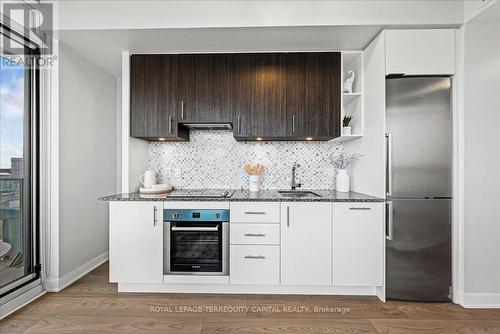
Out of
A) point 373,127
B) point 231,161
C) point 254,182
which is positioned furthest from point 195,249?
point 373,127

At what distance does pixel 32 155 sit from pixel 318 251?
2733 millimetres

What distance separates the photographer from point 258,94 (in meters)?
2.92

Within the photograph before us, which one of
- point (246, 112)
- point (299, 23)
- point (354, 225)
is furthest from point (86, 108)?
point (354, 225)

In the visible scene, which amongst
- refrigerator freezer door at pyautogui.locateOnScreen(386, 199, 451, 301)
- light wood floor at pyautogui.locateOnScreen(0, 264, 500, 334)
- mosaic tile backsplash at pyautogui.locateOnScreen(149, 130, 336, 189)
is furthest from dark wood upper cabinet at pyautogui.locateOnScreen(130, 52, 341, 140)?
light wood floor at pyautogui.locateOnScreen(0, 264, 500, 334)

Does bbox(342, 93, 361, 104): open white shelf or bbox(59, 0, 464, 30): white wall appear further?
bbox(342, 93, 361, 104): open white shelf

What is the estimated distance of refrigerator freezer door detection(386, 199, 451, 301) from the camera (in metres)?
2.49

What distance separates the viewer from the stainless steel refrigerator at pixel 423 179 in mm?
2486

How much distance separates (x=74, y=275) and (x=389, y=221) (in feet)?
10.1

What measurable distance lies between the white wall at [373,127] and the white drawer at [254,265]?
3.59ft

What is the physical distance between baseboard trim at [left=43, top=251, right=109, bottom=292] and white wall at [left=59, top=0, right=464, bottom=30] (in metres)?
2.30

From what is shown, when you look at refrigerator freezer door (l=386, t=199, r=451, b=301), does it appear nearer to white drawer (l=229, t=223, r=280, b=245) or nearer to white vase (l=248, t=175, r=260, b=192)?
white drawer (l=229, t=223, r=280, b=245)

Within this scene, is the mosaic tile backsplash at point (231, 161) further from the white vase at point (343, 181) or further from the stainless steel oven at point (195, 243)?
the stainless steel oven at point (195, 243)

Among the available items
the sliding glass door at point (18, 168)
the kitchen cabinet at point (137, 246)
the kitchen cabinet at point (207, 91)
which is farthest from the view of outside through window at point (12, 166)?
the kitchen cabinet at point (207, 91)

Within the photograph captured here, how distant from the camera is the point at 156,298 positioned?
8.51ft
